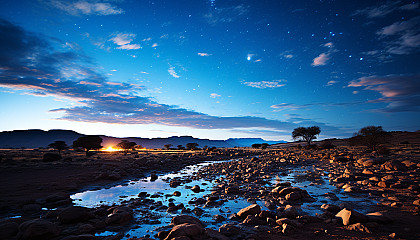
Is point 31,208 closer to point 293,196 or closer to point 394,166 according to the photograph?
point 293,196

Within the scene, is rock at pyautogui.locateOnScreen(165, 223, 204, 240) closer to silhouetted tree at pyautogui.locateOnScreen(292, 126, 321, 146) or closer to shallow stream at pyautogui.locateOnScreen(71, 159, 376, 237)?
shallow stream at pyautogui.locateOnScreen(71, 159, 376, 237)

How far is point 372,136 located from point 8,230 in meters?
41.5

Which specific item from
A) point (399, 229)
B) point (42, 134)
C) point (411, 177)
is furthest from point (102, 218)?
point (42, 134)

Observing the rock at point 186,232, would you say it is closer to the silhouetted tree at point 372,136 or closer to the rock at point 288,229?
the rock at point 288,229

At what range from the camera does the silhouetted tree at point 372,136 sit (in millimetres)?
30391

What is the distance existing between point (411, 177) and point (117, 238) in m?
15.9

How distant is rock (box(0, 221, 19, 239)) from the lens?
508cm

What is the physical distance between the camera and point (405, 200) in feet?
23.8

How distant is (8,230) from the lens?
5234 mm

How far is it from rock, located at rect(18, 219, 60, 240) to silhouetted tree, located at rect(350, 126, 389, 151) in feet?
133

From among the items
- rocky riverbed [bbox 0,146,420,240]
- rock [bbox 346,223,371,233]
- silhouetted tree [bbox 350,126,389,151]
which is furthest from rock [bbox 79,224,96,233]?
silhouetted tree [bbox 350,126,389,151]

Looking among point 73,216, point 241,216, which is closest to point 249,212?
point 241,216

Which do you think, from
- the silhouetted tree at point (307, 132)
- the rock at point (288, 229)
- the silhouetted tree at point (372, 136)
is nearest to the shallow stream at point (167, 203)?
the rock at point (288, 229)

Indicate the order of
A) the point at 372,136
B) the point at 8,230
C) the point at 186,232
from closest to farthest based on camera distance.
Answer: the point at 186,232, the point at 8,230, the point at 372,136
